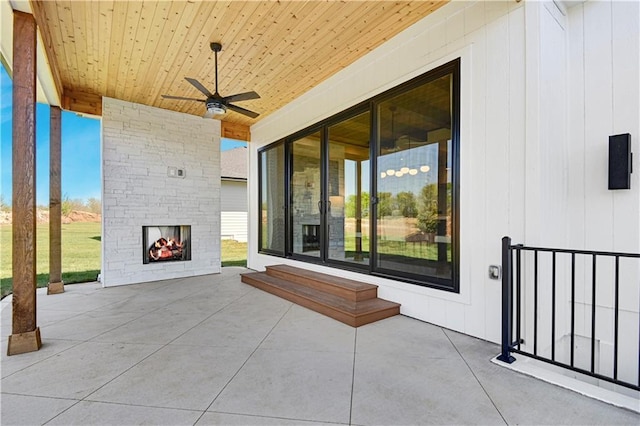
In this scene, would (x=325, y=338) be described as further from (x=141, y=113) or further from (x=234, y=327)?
(x=141, y=113)

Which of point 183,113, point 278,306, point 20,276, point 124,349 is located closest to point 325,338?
point 278,306

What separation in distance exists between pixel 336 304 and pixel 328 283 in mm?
537

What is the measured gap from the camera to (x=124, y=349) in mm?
2529

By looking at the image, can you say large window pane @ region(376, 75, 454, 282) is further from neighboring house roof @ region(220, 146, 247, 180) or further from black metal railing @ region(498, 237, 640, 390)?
neighboring house roof @ region(220, 146, 247, 180)

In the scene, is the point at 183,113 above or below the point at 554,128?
above

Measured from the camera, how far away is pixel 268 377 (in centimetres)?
206

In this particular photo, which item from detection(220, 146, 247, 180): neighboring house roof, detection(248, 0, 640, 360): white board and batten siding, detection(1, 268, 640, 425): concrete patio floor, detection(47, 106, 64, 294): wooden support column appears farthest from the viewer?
detection(220, 146, 247, 180): neighboring house roof

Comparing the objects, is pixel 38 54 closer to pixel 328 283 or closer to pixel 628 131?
pixel 328 283

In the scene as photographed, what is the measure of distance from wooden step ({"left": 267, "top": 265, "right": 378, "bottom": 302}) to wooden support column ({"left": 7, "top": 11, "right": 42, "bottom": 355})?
2825 mm

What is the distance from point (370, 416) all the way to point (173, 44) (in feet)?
13.9

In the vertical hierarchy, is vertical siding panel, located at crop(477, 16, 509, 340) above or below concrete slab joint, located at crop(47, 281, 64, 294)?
above

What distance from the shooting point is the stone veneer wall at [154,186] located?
16.9 ft

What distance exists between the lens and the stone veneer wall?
5160 millimetres

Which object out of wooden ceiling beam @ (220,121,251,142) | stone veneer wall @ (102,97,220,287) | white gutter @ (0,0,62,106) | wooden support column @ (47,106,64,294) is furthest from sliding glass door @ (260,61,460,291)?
wooden support column @ (47,106,64,294)
